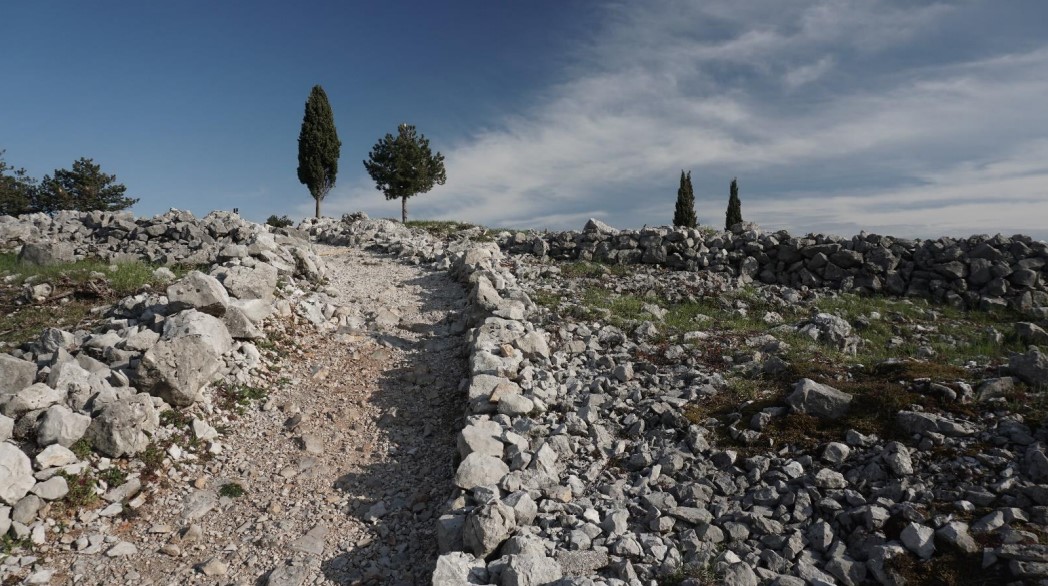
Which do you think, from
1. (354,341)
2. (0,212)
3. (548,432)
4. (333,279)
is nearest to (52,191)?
(0,212)

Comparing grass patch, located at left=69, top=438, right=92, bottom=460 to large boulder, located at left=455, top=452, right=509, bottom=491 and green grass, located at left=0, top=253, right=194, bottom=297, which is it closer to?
large boulder, located at left=455, top=452, right=509, bottom=491

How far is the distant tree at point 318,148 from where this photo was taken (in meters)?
47.1

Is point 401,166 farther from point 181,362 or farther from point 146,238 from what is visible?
point 181,362

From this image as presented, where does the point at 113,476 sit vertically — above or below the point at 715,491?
above

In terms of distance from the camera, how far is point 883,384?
27.8 feet

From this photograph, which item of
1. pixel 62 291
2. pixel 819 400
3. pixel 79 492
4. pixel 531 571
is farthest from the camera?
pixel 62 291

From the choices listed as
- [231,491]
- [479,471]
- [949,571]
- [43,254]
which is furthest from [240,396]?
[43,254]

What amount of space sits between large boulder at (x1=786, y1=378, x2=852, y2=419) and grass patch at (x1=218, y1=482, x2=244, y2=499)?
332 inches

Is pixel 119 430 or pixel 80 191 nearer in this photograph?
pixel 119 430

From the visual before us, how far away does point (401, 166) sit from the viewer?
1927 inches

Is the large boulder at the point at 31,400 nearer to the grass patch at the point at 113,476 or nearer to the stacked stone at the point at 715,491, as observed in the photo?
the grass patch at the point at 113,476

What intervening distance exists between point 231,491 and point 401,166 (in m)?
44.0

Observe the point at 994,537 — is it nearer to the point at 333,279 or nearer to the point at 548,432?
the point at 548,432

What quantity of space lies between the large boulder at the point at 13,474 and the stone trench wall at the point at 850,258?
1849 cm
